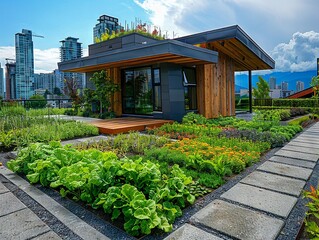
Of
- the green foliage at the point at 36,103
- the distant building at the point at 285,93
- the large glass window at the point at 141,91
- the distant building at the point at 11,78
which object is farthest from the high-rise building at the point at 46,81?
the distant building at the point at 285,93

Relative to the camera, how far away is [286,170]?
345cm

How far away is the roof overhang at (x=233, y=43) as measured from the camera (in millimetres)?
8289

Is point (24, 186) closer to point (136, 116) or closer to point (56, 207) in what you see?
point (56, 207)

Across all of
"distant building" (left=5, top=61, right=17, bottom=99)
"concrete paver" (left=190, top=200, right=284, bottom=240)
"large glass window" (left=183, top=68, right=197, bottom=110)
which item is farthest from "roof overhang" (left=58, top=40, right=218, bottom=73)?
"distant building" (left=5, top=61, right=17, bottom=99)

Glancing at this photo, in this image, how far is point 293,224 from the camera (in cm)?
200

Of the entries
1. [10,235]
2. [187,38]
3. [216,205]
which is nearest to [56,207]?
[10,235]

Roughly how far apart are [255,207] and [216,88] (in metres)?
8.59

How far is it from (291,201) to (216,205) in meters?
0.81

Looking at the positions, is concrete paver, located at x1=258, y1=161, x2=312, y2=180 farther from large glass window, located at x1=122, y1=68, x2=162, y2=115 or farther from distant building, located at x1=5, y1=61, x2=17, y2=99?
distant building, located at x1=5, y1=61, x2=17, y2=99

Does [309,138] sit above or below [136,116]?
below

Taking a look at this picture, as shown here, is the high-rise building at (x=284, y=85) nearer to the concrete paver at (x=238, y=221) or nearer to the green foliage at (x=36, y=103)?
the green foliage at (x=36, y=103)

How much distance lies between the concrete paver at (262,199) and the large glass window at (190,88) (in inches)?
263

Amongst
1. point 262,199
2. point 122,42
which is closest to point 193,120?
point 122,42

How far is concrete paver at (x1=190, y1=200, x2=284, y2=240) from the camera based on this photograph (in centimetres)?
184
